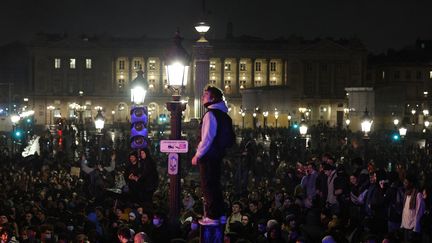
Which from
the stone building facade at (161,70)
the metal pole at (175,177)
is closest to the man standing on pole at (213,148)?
the metal pole at (175,177)

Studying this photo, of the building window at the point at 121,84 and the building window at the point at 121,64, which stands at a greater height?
the building window at the point at 121,64

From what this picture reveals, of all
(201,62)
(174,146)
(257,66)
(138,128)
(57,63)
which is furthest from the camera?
(257,66)

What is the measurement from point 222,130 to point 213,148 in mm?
223

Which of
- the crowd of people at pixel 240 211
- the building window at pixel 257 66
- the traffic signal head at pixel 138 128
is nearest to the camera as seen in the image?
the crowd of people at pixel 240 211

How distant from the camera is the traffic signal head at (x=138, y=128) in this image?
19016mm

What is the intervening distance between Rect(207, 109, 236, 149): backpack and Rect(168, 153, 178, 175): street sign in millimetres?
3008

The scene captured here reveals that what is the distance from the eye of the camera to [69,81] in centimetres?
13050

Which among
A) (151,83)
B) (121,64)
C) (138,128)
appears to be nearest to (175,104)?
(138,128)

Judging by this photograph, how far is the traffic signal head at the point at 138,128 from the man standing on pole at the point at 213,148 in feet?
30.5

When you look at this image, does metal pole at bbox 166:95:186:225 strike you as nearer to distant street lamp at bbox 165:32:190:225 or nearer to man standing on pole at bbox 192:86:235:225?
distant street lamp at bbox 165:32:190:225

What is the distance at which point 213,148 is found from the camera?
9164 millimetres

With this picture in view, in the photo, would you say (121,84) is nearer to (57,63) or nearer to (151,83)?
(151,83)

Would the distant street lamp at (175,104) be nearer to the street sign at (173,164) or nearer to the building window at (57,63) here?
the street sign at (173,164)

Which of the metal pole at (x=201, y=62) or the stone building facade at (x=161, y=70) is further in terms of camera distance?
the stone building facade at (x=161, y=70)
